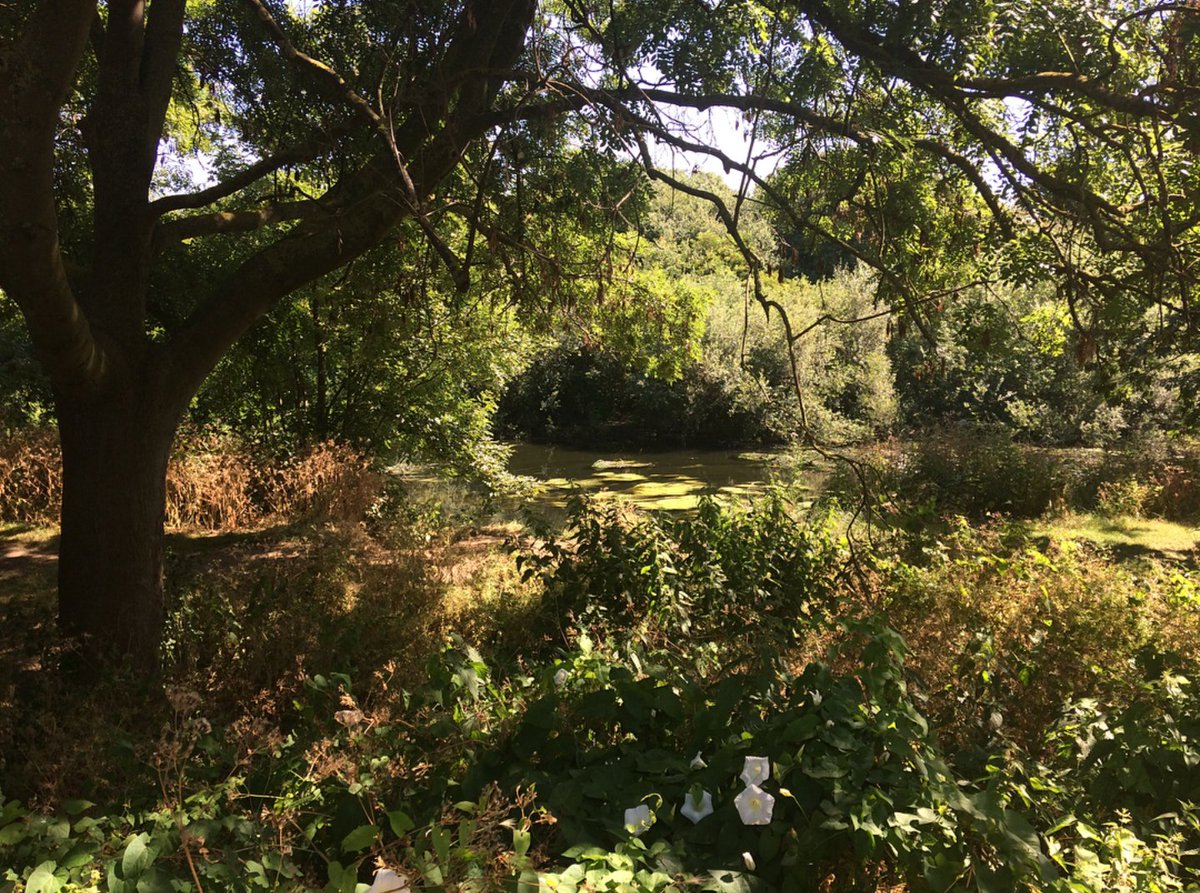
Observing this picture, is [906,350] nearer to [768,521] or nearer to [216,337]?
[768,521]

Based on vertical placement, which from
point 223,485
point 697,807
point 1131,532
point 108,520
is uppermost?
point 108,520

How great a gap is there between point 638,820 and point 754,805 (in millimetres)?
280

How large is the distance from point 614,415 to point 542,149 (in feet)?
60.2

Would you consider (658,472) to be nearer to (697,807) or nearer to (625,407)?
(625,407)

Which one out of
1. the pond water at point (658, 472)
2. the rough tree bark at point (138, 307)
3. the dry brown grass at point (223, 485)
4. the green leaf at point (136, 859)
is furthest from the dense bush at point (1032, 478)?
the green leaf at point (136, 859)

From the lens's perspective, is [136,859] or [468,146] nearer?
[136,859]

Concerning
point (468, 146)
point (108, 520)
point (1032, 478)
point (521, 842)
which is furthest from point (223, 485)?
point (1032, 478)

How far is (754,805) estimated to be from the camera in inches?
71.5

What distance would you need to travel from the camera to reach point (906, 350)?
2084cm

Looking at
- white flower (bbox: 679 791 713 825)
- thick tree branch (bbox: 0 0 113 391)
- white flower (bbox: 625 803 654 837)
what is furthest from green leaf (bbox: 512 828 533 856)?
thick tree branch (bbox: 0 0 113 391)

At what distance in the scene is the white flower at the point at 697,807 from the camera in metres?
1.89

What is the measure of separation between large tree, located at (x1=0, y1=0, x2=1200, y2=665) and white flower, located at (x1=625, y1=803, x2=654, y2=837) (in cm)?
215

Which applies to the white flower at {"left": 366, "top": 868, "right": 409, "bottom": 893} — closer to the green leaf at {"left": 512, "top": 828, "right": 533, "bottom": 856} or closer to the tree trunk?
the green leaf at {"left": 512, "top": 828, "right": 533, "bottom": 856}

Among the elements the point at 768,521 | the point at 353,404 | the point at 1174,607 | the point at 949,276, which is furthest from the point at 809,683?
the point at 353,404
